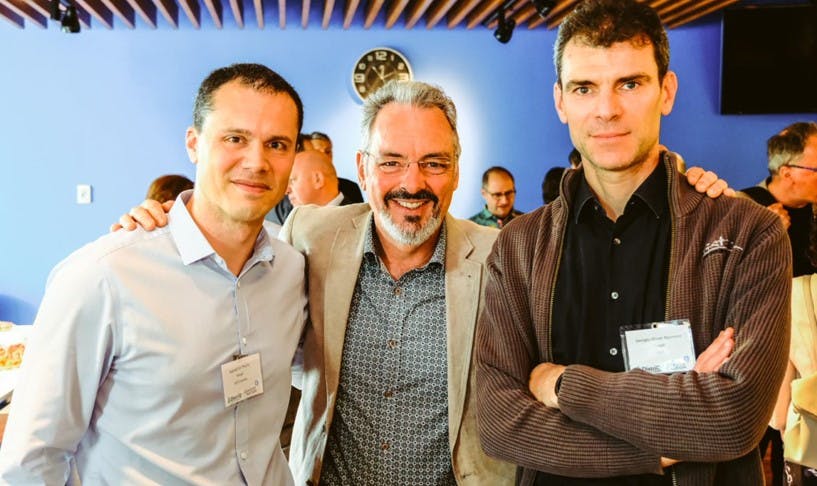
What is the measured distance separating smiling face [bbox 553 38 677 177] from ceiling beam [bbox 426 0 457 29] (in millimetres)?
4402

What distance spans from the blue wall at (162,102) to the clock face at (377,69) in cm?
10

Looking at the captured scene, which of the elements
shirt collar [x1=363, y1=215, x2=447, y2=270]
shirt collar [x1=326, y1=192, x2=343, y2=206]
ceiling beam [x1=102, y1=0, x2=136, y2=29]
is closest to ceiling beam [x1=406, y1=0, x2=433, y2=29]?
shirt collar [x1=326, y1=192, x2=343, y2=206]

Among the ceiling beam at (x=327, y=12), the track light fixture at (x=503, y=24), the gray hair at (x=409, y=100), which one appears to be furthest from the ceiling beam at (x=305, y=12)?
the gray hair at (x=409, y=100)

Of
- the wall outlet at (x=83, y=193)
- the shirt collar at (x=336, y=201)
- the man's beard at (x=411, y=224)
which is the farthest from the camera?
the wall outlet at (x=83, y=193)

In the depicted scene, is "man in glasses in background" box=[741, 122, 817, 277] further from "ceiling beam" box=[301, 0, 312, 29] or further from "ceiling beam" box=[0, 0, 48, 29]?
"ceiling beam" box=[0, 0, 48, 29]

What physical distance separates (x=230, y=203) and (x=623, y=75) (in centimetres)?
98

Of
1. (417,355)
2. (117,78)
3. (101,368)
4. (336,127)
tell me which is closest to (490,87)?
(336,127)

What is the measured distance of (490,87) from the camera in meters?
6.55

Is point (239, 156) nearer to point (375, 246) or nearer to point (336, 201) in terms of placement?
point (375, 246)

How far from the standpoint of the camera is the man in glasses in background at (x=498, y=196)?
5773 millimetres

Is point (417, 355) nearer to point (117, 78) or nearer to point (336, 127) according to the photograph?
point (336, 127)

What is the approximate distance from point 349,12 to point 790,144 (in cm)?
380

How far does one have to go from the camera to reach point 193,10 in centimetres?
592

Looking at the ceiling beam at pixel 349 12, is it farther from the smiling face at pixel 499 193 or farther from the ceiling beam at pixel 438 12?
the smiling face at pixel 499 193
